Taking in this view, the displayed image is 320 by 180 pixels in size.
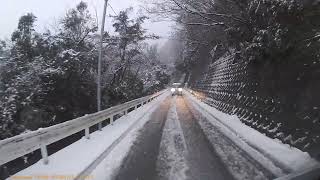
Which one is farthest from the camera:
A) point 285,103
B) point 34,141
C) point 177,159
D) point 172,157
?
point 285,103

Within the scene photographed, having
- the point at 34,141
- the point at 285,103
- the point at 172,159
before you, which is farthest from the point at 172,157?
the point at 285,103

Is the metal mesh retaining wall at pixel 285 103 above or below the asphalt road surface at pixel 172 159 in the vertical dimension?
above

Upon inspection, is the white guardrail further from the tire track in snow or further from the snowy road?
the tire track in snow

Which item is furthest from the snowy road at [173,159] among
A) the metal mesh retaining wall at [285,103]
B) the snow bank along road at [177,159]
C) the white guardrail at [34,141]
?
the metal mesh retaining wall at [285,103]

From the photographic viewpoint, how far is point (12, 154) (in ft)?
23.8

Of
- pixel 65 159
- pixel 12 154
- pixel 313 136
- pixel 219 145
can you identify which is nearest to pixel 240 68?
pixel 219 145

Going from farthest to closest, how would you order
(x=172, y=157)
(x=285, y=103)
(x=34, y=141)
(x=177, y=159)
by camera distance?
1. (x=285, y=103)
2. (x=172, y=157)
3. (x=177, y=159)
4. (x=34, y=141)

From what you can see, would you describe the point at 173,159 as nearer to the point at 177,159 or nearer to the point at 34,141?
the point at 177,159

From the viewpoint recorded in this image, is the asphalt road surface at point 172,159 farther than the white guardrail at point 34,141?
Yes

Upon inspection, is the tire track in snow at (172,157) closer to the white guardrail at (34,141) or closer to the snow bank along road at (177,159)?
the snow bank along road at (177,159)

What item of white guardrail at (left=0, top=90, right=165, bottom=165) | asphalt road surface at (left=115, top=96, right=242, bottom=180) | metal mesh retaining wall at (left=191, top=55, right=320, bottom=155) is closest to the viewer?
white guardrail at (left=0, top=90, right=165, bottom=165)

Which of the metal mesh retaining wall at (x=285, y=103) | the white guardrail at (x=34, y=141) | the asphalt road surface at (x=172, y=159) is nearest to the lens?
the white guardrail at (x=34, y=141)

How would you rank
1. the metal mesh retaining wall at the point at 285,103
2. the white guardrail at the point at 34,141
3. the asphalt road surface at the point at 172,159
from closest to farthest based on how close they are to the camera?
the white guardrail at the point at 34,141 → the asphalt road surface at the point at 172,159 → the metal mesh retaining wall at the point at 285,103

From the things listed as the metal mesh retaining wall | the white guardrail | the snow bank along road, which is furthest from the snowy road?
the metal mesh retaining wall
